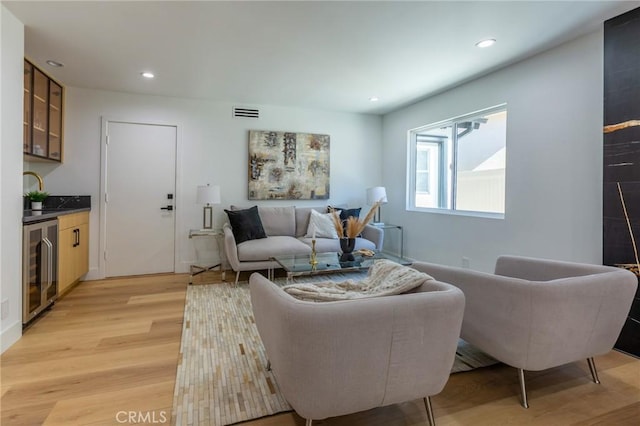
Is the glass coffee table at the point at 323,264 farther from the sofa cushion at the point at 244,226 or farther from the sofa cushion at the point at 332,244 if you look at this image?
the sofa cushion at the point at 244,226

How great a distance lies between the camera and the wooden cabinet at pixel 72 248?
3.19 m

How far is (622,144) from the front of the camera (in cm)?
235

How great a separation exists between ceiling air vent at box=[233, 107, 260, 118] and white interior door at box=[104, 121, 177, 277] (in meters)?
0.89

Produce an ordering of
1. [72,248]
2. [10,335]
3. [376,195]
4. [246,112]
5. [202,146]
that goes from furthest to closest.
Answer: [376,195] → [246,112] → [202,146] → [72,248] → [10,335]

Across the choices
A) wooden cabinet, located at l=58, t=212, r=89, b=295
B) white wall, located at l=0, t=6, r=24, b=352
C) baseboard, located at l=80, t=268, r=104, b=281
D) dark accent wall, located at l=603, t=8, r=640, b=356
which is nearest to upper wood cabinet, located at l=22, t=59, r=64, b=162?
white wall, located at l=0, t=6, r=24, b=352

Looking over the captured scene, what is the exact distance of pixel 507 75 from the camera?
3361mm

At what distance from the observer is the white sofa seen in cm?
385

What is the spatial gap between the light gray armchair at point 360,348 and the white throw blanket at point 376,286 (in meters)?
0.17

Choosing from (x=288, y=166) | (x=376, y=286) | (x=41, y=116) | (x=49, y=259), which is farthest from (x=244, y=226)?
(x=376, y=286)

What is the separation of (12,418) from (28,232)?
4.96ft

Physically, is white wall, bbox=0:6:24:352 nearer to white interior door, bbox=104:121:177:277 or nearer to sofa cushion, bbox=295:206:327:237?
white interior door, bbox=104:121:177:277

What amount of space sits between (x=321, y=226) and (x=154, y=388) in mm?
3005

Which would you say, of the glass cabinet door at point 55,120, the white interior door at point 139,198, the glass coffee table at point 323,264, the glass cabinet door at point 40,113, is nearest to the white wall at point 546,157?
the glass coffee table at point 323,264

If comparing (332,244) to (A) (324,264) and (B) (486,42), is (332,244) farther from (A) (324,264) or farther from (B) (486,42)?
(B) (486,42)
